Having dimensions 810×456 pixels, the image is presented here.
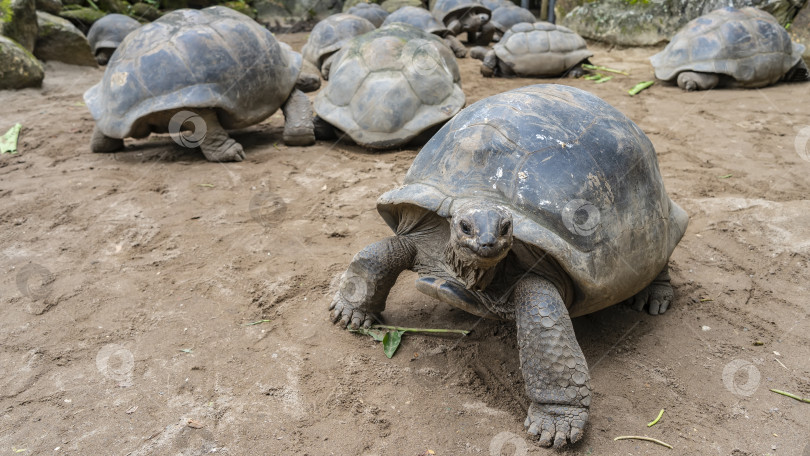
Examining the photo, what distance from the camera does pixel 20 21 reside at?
841 centimetres

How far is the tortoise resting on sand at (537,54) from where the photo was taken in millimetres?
8562

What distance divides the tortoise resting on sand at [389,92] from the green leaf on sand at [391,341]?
2.85m

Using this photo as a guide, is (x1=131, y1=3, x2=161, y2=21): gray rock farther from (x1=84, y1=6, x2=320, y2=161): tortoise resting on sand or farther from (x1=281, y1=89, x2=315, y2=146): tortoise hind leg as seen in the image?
(x1=281, y1=89, x2=315, y2=146): tortoise hind leg

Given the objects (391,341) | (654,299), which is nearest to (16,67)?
(391,341)

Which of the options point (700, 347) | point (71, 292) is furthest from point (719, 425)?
point (71, 292)

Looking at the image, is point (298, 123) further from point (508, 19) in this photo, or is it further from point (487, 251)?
point (508, 19)

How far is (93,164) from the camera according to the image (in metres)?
5.25

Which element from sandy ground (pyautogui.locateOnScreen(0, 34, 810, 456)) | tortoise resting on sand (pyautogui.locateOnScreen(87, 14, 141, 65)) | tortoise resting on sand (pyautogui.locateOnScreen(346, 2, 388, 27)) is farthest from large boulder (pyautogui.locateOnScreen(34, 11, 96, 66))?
sandy ground (pyautogui.locateOnScreen(0, 34, 810, 456))

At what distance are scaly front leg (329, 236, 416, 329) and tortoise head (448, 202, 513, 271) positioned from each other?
1.85 feet

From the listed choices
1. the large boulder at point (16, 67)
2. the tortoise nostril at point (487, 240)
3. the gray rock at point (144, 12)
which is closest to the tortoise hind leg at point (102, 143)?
the large boulder at point (16, 67)

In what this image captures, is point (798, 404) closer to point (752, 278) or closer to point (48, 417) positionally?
point (752, 278)

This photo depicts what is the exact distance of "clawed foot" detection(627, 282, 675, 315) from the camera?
296 cm

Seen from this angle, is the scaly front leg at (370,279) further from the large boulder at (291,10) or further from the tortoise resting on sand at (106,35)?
the large boulder at (291,10)

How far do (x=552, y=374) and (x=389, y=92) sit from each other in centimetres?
366
